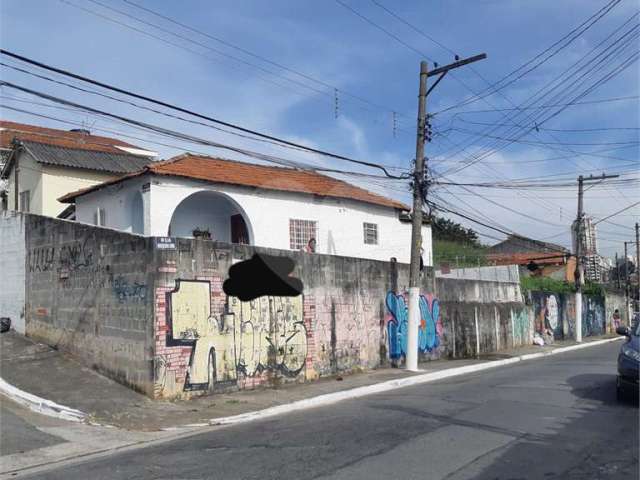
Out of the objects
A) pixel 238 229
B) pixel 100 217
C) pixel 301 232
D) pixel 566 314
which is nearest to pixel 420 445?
pixel 238 229

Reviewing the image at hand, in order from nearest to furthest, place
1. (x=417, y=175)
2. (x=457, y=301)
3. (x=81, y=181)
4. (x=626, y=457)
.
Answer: (x=626, y=457) < (x=417, y=175) < (x=457, y=301) < (x=81, y=181)

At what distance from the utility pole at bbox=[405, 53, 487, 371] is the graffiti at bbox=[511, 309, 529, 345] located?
10545 millimetres

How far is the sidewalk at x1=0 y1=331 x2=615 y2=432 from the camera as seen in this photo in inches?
400

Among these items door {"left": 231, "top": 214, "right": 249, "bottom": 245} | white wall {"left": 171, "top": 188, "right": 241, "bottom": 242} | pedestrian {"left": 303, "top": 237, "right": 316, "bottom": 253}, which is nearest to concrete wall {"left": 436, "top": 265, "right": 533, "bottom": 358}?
pedestrian {"left": 303, "top": 237, "right": 316, "bottom": 253}

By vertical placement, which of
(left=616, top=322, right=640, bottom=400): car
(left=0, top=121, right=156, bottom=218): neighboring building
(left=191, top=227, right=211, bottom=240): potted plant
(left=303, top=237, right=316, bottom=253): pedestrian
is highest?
(left=0, top=121, right=156, bottom=218): neighboring building

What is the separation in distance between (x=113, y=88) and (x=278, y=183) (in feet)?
40.2

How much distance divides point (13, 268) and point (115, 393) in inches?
268

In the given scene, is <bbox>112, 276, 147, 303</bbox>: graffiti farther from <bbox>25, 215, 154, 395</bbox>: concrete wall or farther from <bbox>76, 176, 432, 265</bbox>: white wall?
<bbox>76, 176, 432, 265</bbox>: white wall

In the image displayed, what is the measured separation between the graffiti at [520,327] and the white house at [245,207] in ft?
17.0

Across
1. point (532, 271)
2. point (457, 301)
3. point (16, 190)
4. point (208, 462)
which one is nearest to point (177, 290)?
point (208, 462)

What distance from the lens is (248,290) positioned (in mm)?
3861

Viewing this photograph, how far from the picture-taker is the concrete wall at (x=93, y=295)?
38.3ft

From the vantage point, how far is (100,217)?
816 inches

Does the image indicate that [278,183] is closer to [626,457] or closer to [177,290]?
[177,290]
